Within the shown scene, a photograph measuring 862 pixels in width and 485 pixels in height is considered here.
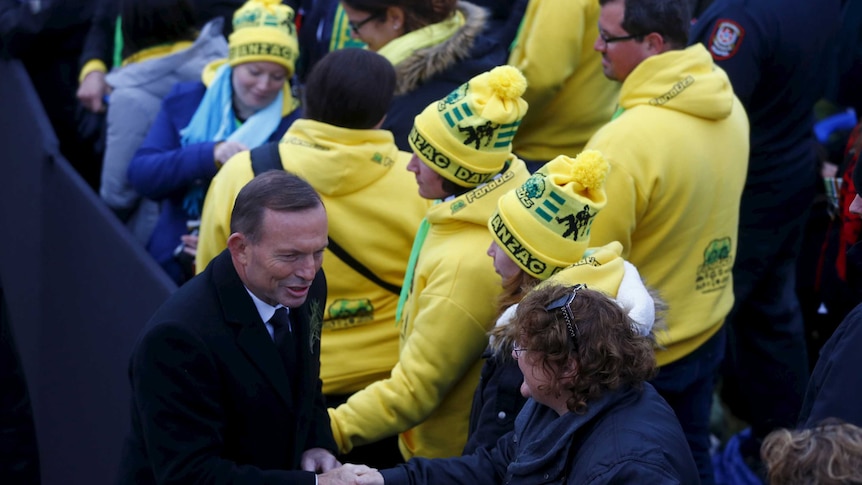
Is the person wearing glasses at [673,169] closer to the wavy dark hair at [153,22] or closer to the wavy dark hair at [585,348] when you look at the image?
the wavy dark hair at [585,348]

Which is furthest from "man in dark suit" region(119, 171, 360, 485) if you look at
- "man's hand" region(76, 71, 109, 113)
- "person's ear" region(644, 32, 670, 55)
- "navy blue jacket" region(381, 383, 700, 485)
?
"man's hand" region(76, 71, 109, 113)

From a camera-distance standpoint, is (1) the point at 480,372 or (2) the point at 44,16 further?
(2) the point at 44,16

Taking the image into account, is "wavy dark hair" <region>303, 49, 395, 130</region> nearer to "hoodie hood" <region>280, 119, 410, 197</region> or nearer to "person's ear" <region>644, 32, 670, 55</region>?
"hoodie hood" <region>280, 119, 410, 197</region>

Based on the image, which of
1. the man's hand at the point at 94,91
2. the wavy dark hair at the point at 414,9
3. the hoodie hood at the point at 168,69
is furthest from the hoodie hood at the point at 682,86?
the man's hand at the point at 94,91

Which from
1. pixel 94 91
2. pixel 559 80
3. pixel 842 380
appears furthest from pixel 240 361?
pixel 94 91

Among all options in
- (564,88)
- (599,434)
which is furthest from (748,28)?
(599,434)

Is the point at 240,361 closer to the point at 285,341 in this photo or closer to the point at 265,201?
the point at 285,341

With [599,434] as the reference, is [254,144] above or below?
below

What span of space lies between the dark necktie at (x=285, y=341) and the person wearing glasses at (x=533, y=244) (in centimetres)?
55

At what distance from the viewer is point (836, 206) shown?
15.5 feet

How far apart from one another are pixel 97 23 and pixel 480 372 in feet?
12.5

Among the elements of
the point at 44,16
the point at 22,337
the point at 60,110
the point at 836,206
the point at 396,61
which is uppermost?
the point at 396,61

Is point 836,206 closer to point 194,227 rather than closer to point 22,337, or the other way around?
point 194,227

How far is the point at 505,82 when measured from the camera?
3.52 meters
